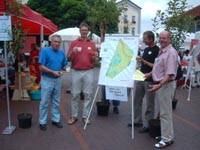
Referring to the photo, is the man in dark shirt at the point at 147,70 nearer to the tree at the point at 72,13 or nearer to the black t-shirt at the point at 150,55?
the black t-shirt at the point at 150,55

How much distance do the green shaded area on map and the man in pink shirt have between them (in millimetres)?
889

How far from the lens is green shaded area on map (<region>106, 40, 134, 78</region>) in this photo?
591 cm

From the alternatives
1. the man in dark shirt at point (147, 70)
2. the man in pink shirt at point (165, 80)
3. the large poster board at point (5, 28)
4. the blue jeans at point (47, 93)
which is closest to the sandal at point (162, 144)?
the man in pink shirt at point (165, 80)

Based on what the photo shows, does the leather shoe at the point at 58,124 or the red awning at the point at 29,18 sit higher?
the red awning at the point at 29,18

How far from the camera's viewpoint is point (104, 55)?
6199 millimetres

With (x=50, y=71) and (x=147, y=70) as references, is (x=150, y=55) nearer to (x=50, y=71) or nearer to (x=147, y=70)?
(x=147, y=70)

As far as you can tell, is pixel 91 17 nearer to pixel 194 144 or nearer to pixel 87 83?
pixel 87 83

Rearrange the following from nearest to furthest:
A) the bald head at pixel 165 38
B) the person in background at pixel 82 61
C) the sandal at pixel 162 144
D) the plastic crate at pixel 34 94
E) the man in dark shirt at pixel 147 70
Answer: the bald head at pixel 165 38 < the sandal at pixel 162 144 < the man in dark shirt at pixel 147 70 < the person in background at pixel 82 61 < the plastic crate at pixel 34 94

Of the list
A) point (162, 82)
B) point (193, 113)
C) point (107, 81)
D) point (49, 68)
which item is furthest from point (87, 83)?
point (193, 113)

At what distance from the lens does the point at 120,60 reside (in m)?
6.00

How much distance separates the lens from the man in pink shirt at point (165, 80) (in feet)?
15.8

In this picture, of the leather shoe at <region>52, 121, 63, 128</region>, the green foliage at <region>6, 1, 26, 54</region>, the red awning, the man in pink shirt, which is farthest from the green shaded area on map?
the red awning

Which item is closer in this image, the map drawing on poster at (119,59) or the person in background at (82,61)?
the map drawing on poster at (119,59)

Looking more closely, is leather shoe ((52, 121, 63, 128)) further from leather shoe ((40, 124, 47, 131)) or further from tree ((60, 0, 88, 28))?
tree ((60, 0, 88, 28))
